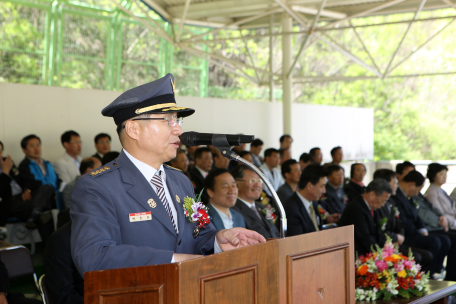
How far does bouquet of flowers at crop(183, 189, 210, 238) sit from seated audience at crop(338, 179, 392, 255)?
2815 mm

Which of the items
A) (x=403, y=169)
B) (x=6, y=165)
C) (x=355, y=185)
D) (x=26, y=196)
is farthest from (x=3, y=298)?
(x=403, y=169)

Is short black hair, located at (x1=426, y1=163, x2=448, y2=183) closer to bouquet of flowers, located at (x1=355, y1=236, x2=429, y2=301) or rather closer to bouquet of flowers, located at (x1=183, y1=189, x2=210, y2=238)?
bouquet of flowers, located at (x1=355, y1=236, x2=429, y2=301)

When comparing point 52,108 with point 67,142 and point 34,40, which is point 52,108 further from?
point 34,40

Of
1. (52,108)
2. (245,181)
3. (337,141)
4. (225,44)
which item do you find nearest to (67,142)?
(52,108)

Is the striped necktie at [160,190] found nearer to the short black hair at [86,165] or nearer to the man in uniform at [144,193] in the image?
the man in uniform at [144,193]

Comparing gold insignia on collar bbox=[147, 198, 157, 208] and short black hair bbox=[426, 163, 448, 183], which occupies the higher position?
gold insignia on collar bbox=[147, 198, 157, 208]

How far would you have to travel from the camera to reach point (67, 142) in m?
6.38

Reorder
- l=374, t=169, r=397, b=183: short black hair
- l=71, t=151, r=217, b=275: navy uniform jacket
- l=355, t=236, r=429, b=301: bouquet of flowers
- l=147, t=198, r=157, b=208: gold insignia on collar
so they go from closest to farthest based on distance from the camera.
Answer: l=71, t=151, r=217, b=275: navy uniform jacket, l=147, t=198, r=157, b=208: gold insignia on collar, l=355, t=236, r=429, b=301: bouquet of flowers, l=374, t=169, r=397, b=183: short black hair

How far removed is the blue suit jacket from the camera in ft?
12.0

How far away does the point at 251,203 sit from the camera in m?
4.29

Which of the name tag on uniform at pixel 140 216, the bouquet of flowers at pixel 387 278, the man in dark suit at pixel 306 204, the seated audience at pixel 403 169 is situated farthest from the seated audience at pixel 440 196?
the name tag on uniform at pixel 140 216

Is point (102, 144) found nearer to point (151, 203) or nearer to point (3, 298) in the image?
point (3, 298)

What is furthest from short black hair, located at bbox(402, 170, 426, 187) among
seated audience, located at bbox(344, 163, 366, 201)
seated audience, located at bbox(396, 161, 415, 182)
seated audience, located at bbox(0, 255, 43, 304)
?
seated audience, located at bbox(0, 255, 43, 304)

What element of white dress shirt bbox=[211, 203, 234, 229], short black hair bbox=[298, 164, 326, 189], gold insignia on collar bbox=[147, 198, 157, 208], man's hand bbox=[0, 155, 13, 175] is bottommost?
white dress shirt bbox=[211, 203, 234, 229]
